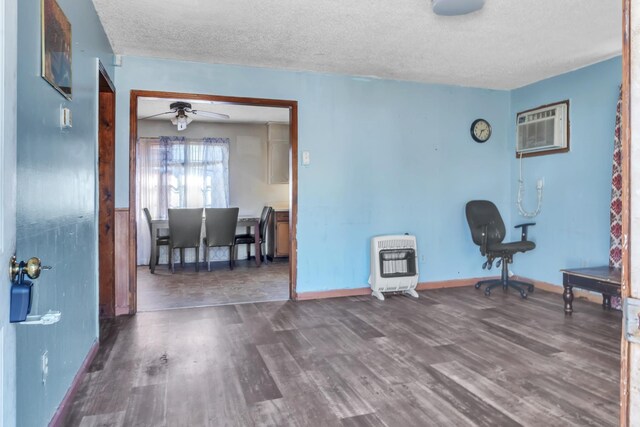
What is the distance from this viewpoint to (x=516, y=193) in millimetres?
4895

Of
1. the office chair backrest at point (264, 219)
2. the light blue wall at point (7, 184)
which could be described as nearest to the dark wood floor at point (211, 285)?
the office chair backrest at point (264, 219)

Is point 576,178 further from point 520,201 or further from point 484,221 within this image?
point 484,221

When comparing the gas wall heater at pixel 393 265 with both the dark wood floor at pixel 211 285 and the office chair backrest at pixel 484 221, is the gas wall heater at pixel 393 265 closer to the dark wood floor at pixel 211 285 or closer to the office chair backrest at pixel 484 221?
the office chair backrest at pixel 484 221

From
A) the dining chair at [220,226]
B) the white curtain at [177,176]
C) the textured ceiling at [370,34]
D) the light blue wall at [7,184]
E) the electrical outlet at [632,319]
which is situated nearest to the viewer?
the electrical outlet at [632,319]

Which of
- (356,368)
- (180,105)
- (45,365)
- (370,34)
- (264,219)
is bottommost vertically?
(356,368)

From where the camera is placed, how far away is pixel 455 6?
2.57 metres

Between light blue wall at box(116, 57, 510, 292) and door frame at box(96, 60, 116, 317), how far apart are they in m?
0.12

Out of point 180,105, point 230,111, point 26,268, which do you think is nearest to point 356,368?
point 26,268

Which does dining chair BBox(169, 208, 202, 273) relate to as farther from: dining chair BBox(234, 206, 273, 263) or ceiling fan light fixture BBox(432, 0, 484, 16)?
ceiling fan light fixture BBox(432, 0, 484, 16)

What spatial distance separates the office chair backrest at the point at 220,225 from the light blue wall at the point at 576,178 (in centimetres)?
378

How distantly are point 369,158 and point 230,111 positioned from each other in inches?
102

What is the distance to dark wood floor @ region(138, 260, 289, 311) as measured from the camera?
4102 mm

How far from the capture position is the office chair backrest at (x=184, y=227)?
5617mm

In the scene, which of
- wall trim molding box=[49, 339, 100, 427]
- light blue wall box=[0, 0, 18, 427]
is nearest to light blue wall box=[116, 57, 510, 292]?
wall trim molding box=[49, 339, 100, 427]
